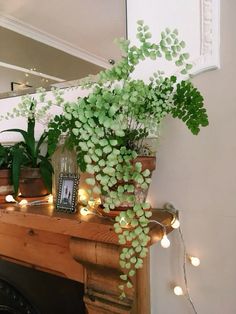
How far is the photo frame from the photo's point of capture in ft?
2.76

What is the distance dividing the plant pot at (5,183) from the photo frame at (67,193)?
261 mm

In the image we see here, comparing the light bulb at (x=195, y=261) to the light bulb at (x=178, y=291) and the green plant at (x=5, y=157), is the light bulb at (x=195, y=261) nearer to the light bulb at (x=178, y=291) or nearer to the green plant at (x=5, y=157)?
the light bulb at (x=178, y=291)

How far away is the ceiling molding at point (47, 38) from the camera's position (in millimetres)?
1060

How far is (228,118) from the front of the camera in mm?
801

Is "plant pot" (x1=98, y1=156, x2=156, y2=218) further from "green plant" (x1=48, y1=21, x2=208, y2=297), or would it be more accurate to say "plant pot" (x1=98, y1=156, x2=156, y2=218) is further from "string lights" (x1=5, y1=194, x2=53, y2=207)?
"string lights" (x1=5, y1=194, x2=53, y2=207)

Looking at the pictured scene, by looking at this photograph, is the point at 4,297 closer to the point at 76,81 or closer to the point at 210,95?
the point at 76,81

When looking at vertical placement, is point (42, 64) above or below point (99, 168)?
above

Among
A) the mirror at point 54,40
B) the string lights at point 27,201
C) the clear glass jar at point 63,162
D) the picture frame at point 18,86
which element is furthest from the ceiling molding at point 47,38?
the string lights at point 27,201

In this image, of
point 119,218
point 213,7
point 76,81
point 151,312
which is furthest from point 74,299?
point 213,7

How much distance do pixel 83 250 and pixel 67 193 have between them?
21 centimetres

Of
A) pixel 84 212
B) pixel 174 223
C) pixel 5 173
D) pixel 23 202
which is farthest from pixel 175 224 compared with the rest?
pixel 5 173

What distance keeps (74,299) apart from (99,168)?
2.36 feet

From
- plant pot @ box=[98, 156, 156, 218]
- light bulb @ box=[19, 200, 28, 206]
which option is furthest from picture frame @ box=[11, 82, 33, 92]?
plant pot @ box=[98, 156, 156, 218]

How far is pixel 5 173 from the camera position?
3.32ft
